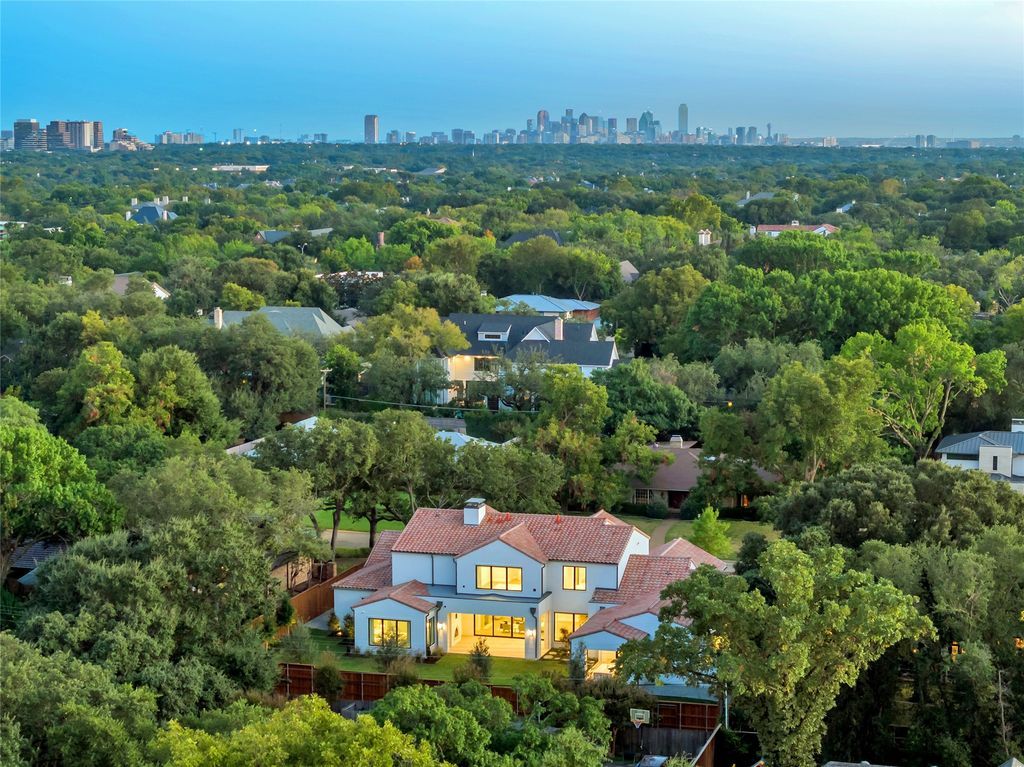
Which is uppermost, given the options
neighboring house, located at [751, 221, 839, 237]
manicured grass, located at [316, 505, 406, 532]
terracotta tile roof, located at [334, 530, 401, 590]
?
neighboring house, located at [751, 221, 839, 237]

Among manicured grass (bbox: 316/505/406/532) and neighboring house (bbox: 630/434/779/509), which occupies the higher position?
neighboring house (bbox: 630/434/779/509)

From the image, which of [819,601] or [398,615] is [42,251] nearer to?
[398,615]

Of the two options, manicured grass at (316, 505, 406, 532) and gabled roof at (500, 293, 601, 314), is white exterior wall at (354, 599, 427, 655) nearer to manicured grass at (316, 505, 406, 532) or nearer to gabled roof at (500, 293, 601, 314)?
manicured grass at (316, 505, 406, 532)

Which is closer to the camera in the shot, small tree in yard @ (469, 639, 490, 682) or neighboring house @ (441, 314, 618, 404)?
small tree in yard @ (469, 639, 490, 682)

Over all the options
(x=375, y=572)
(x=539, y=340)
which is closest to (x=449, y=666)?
(x=375, y=572)

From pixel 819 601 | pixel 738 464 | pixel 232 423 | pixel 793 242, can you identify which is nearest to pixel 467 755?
pixel 819 601

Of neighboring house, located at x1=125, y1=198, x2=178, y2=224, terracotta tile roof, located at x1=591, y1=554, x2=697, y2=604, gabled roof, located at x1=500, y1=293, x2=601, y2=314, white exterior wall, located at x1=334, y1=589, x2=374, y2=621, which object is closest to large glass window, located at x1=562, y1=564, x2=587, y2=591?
terracotta tile roof, located at x1=591, y1=554, x2=697, y2=604
